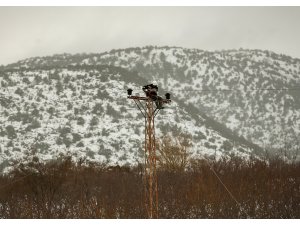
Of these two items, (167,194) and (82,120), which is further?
(82,120)

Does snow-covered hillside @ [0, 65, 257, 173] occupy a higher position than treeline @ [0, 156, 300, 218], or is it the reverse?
snow-covered hillside @ [0, 65, 257, 173]

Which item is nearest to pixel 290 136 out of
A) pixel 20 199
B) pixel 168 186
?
pixel 168 186

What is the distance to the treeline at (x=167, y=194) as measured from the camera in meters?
17.0

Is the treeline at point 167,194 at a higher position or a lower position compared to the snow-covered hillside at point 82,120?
lower

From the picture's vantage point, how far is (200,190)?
18.9 metres

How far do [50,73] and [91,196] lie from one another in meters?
33.0

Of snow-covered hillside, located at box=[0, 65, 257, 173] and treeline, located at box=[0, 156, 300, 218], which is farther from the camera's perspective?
snow-covered hillside, located at box=[0, 65, 257, 173]

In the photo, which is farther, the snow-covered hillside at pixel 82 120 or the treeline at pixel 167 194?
the snow-covered hillside at pixel 82 120

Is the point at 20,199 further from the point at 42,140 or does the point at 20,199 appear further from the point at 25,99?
the point at 25,99

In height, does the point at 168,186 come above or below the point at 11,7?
below

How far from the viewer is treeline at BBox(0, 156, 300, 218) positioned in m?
17.0

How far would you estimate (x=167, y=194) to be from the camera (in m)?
19.5

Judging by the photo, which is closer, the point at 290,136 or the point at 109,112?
the point at 109,112

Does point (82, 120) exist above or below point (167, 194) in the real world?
above
